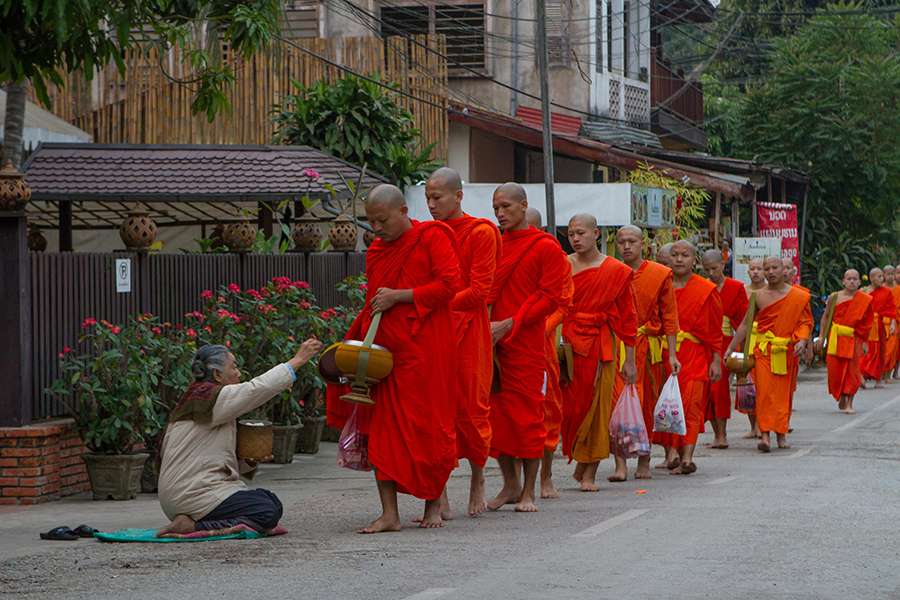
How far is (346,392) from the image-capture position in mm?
10234

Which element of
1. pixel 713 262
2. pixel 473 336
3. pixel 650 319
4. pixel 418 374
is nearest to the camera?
pixel 418 374

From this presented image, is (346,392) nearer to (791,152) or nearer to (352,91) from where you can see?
(352,91)

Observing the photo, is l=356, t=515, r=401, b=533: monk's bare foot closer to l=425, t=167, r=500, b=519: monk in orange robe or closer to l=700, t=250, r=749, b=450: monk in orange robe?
l=425, t=167, r=500, b=519: monk in orange robe

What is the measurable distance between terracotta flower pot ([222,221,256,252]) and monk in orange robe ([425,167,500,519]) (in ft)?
17.3

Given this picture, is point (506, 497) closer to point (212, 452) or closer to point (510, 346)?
point (510, 346)

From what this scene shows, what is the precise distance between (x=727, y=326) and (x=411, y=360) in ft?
30.3

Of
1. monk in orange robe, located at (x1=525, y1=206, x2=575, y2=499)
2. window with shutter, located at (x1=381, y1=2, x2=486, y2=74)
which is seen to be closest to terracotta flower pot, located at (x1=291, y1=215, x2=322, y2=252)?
monk in orange robe, located at (x1=525, y1=206, x2=575, y2=499)

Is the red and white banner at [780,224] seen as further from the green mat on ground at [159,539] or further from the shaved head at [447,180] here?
the green mat on ground at [159,539]

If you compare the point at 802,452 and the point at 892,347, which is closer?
the point at 802,452

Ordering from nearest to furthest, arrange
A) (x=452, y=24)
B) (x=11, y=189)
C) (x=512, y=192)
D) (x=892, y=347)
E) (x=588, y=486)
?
(x=512, y=192) < (x=11, y=189) < (x=588, y=486) < (x=892, y=347) < (x=452, y=24)

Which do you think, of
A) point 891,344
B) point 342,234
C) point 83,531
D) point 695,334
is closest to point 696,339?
point 695,334

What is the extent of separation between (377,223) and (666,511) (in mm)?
2676

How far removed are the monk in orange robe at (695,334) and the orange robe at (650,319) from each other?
1.09 ft

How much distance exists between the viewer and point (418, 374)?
9875 mm
